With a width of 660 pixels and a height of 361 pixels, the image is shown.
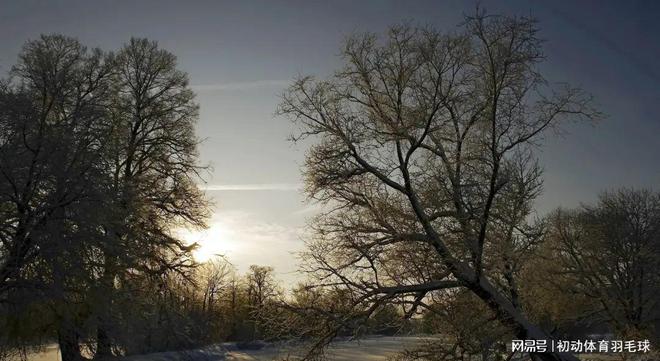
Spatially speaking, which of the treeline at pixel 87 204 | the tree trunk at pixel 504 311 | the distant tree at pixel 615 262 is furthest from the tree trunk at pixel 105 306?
the distant tree at pixel 615 262

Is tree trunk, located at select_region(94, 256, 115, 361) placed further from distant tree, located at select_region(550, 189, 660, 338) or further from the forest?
distant tree, located at select_region(550, 189, 660, 338)

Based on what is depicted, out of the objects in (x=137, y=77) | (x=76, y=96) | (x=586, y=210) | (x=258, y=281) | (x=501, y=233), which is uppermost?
(x=137, y=77)

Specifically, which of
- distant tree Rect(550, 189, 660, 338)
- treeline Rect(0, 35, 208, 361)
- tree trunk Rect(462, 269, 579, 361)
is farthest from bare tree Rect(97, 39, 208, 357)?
distant tree Rect(550, 189, 660, 338)

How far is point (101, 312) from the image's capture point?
1161 centimetres

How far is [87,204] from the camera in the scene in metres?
11.0

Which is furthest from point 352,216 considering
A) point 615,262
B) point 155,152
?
point 615,262

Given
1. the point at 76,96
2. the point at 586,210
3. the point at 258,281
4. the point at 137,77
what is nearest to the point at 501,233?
the point at 76,96

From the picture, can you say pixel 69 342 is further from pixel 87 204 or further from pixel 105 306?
pixel 87 204

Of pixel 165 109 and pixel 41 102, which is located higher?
pixel 165 109

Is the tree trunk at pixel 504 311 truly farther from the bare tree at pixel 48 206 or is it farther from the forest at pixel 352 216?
the bare tree at pixel 48 206

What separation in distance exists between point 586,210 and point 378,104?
22690mm

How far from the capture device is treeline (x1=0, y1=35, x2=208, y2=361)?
33.9 ft

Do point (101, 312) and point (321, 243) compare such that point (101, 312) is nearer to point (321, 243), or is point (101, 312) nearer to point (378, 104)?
point (321, 243)

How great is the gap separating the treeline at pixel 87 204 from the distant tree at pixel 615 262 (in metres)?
17.6
